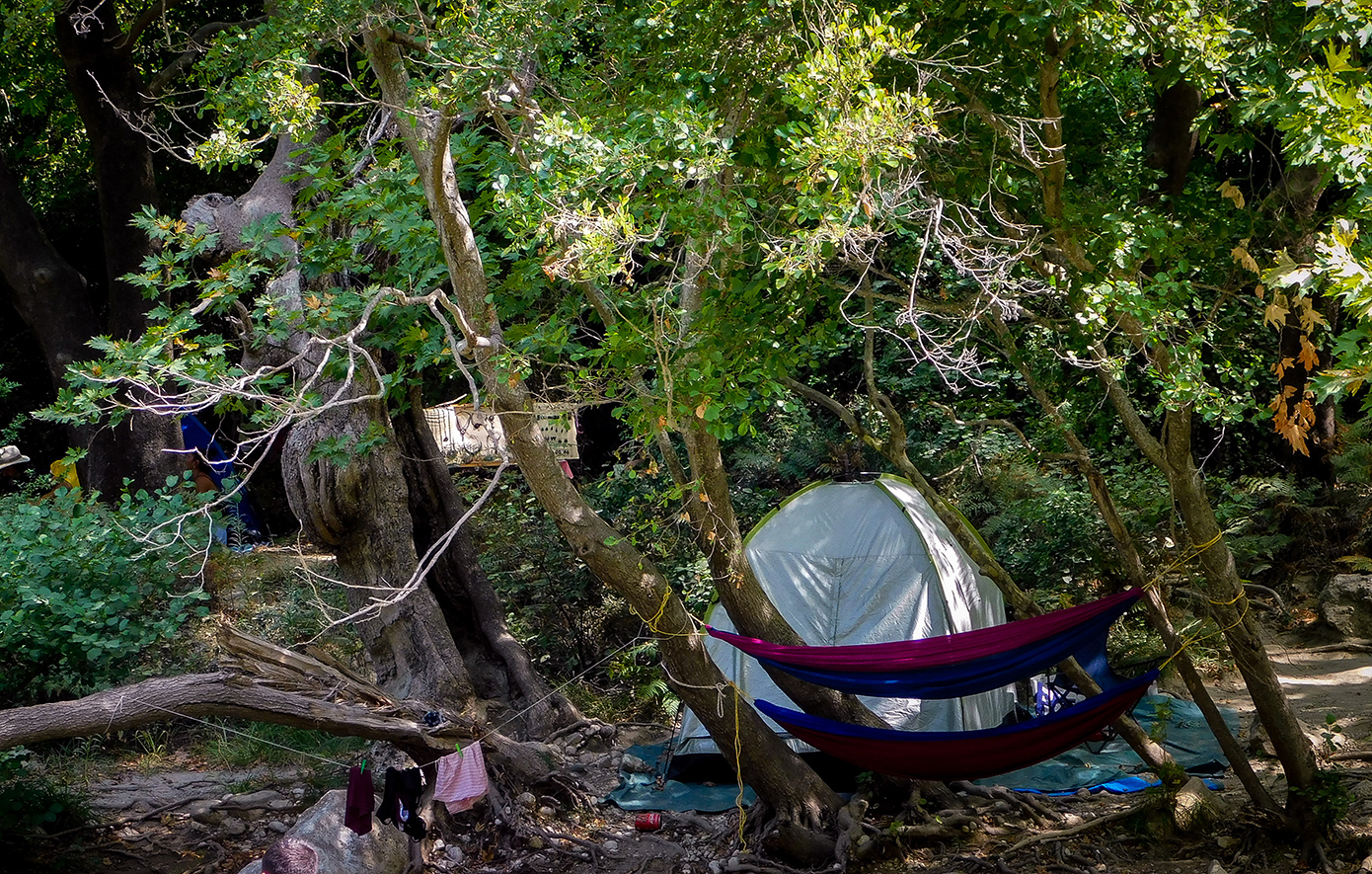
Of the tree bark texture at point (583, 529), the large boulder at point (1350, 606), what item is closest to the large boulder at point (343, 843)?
the tree bark texture at point (583, 529)

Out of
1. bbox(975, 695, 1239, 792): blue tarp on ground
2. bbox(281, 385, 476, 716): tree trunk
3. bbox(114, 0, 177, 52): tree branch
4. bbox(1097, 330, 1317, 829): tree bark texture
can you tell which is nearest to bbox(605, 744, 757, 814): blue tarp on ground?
bbox(281, 385, 476, 716): tree trunk

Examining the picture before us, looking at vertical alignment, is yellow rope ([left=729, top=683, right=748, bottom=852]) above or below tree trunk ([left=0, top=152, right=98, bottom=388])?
below

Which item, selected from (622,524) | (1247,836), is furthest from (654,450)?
(1247,836)

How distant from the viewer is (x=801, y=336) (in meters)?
4.12

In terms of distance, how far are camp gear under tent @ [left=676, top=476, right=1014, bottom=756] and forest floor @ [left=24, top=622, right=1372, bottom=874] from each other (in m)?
0.59

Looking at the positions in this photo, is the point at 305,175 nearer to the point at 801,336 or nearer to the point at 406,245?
the point at 406,245

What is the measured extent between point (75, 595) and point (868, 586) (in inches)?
140

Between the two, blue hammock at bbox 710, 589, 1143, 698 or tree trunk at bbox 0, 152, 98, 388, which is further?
tree trunk at bbox 0, 152, 98, 388

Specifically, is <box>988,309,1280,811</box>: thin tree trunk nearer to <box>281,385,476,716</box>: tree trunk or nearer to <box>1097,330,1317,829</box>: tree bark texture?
<box>1097,330,1317,829</box>: tree bark texture

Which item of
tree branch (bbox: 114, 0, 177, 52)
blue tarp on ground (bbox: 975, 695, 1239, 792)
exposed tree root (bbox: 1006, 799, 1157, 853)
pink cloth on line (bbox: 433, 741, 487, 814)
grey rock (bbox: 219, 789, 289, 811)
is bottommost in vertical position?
blue tarp on ground (bbox: 975, 695, 1239, 792)

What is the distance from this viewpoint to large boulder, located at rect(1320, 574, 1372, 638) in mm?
6457

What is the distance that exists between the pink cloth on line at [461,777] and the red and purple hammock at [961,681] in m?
1.14

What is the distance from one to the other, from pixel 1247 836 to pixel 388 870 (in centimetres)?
322

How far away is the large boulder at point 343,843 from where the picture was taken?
4145 mm
